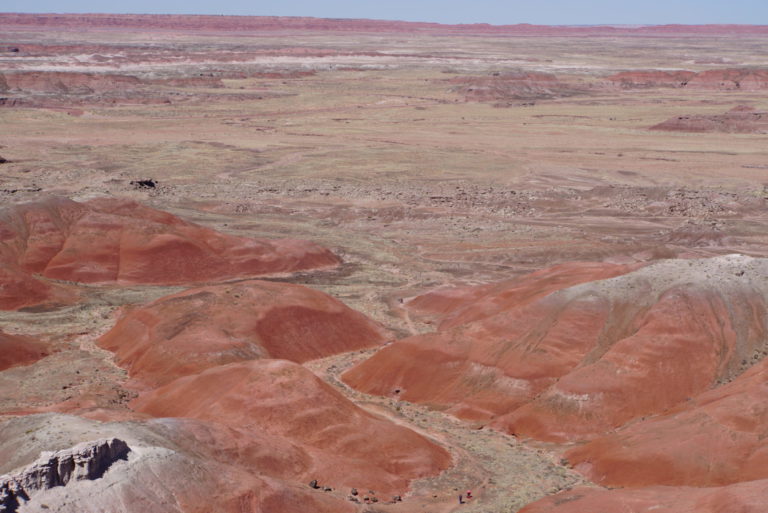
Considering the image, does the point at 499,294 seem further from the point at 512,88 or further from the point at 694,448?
the point at 512,88

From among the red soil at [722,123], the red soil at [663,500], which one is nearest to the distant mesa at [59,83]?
the red soil at [722,123]

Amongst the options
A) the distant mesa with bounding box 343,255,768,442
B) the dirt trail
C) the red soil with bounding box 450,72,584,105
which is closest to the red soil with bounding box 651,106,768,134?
the red soil with bounding box 450,72,584,105

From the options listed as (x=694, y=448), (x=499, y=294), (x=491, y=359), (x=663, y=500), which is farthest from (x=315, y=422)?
(x=499, y=294)

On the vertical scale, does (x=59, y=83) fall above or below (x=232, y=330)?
above

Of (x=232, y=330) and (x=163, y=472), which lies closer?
(x=163, y=472)

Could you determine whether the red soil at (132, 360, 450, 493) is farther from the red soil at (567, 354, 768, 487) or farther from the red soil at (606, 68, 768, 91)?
the red soil at (606, 68, 768, 91)

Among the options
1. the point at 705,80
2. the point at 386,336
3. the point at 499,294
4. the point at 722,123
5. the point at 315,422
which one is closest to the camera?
the point at 315,422
